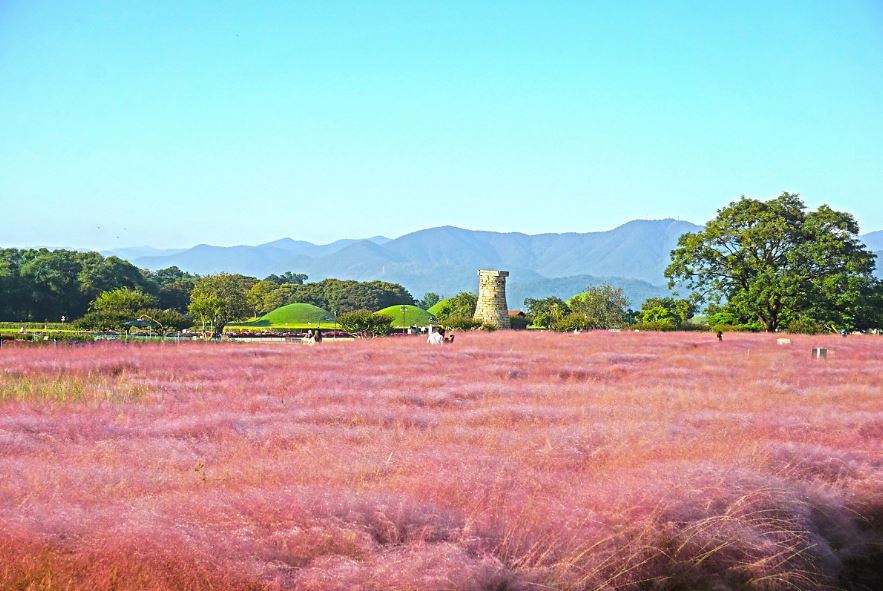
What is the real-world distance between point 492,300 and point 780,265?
23.0 meters

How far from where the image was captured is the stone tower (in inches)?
2638

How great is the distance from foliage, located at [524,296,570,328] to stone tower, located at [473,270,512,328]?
14648mm

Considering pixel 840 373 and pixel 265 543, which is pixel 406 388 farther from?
pixel 840 373

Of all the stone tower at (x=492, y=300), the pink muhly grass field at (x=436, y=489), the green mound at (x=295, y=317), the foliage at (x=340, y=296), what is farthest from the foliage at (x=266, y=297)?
the pink muhly grass field at (x=436, y=489)

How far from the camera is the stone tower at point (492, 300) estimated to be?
6700 cm

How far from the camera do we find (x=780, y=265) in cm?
5947

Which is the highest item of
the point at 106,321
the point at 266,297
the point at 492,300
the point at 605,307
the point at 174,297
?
the point at 266,297

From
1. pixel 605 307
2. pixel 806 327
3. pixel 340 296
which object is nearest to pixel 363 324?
pixel 806 327

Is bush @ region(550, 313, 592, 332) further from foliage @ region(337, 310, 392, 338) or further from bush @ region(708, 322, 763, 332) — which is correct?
foliage @ region(337, 310, 392, 338)

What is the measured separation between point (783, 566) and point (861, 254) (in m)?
57.4

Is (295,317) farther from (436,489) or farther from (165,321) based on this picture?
(436,489)

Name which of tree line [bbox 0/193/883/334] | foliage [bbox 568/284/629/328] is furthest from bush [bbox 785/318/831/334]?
foliage [bbox 568/284/629/328]

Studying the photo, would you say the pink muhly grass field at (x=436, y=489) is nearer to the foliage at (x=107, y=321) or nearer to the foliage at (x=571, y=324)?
the foliage at (x=107, y=321)

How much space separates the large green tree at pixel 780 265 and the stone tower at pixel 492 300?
1431cm
